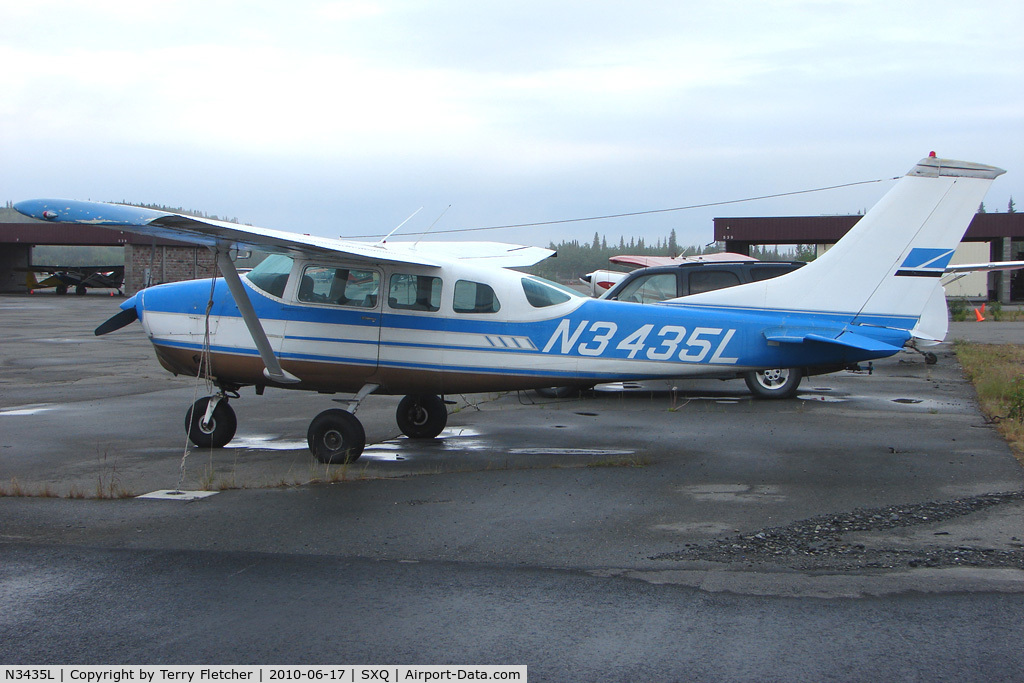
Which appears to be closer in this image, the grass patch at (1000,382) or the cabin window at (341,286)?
the cabin window at (341,286)

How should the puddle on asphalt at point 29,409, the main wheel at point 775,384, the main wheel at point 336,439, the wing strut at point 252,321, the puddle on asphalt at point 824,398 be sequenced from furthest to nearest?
the main wheel at point 775,384
the puddle on asphalt at point 824,398
the puddle on asphalt at point 29,409
the main wheel at point 336,439
the wing strut at point 252,321

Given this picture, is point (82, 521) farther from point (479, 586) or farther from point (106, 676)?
point (479, 586)

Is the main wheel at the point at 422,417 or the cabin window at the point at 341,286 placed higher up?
the cabin window at the point at 341,286

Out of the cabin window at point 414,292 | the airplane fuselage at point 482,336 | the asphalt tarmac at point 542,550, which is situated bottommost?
the asphalt tarmac at point 542,550

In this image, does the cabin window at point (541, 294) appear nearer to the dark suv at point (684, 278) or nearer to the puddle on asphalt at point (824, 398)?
the dark suv at point (684, 278)

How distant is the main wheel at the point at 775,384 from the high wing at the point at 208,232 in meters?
4.92

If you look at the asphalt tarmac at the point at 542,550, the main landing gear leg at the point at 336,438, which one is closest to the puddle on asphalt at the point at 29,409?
the asphalt tarmac at the point at 542,550

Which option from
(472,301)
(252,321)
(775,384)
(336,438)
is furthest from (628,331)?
(775,384)

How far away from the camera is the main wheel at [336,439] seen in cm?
819

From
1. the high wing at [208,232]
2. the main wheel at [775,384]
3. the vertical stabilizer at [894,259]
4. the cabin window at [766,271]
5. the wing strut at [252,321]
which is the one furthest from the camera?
the cabin window at [766,271]

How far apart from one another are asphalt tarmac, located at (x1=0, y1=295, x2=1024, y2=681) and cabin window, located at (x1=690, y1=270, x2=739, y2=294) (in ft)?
13.1

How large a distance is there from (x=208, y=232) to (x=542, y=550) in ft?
13.5

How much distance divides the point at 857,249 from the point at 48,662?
828cm

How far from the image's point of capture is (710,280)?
14.3m
